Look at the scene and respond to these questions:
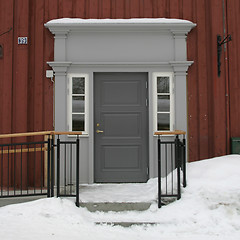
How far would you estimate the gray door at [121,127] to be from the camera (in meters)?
5.38

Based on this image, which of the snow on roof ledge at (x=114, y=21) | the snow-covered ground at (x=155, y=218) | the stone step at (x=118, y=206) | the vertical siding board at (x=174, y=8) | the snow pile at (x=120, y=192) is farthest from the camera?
the vertical siding board at (x=174, y=8)

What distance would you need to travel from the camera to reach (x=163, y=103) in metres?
5.44

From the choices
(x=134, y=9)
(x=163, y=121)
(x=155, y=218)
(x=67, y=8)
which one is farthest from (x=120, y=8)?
(x=155, y=218)

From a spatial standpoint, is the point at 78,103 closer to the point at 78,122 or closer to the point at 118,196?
the point at 78,122

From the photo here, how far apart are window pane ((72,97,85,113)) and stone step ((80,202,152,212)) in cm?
207

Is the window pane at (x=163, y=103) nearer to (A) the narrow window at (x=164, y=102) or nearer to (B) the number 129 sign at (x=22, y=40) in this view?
(A) the narrow window at (x=164, y=102)

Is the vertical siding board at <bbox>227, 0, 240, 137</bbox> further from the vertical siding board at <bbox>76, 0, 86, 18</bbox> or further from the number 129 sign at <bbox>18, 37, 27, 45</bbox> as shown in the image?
the number 129 sign at <bbox>18, 37, 27, 45</bbox>

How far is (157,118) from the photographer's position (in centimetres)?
540

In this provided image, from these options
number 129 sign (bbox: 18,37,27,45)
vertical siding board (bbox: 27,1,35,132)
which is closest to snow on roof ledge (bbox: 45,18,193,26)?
vertical siding board (bbox: 27,1,35,132)

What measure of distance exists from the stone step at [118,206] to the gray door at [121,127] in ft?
4.32

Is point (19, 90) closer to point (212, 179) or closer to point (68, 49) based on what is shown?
point (68, 49)

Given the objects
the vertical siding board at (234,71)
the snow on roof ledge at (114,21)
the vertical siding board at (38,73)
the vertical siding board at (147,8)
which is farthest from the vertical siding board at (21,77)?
the vertical siding board at (234,71)

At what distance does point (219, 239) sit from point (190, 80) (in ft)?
10.6

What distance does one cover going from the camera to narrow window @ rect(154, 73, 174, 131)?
5.41m
